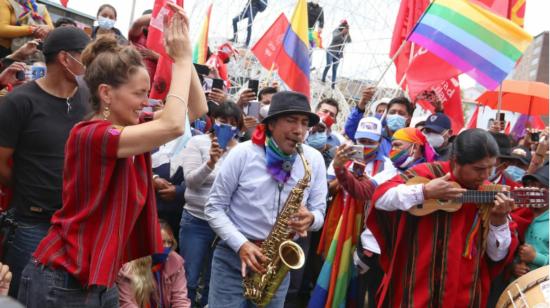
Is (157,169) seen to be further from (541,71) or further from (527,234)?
(541,71)

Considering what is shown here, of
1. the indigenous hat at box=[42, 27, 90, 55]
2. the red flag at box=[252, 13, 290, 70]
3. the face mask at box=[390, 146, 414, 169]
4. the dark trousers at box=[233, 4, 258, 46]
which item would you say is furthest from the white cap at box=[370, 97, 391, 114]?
the dark trousers at box=[233, 4, 258, 46]

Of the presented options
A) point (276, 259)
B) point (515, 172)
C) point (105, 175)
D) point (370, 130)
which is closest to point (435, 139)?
point (370, 130)

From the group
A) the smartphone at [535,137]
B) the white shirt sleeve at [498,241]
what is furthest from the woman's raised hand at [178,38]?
the smartphone at [535,137]

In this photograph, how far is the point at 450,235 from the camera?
4145mm

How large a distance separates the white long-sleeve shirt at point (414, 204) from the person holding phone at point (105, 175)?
6.69ft

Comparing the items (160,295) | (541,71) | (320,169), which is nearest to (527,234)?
(320,169)

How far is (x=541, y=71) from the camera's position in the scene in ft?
156

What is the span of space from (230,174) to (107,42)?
152 cm

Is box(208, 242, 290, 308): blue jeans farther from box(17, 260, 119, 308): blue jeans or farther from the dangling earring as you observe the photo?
the dangling earring

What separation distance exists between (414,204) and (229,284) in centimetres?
145

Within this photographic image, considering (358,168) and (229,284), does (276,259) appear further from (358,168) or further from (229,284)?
(358,168)

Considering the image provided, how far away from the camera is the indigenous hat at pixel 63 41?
3.74 meters

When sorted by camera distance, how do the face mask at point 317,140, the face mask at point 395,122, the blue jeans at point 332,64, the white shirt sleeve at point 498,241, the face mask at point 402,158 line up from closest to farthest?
the white shirt sleeve at point 498,241 < the face mask at point 402,158 < the face mask at point 395,122 < the face mask at point 317,140 < the blue jeans at point 332,64

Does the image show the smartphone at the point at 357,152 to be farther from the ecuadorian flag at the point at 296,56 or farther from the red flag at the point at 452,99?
the red flag at the point at 452,99
